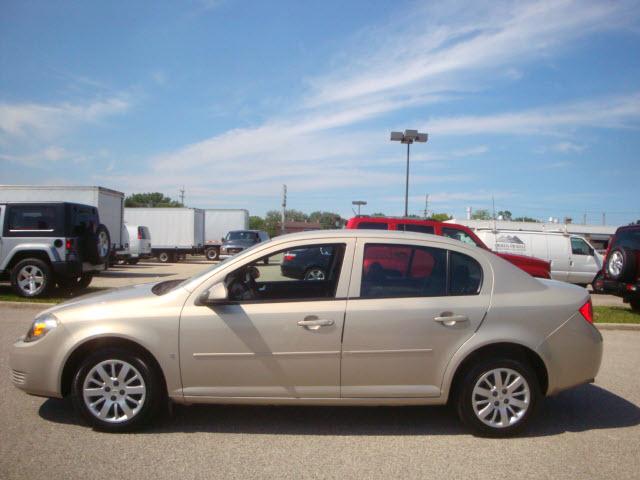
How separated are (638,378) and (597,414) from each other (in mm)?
1660

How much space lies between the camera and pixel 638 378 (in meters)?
6.20

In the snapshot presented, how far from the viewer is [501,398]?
4332mm

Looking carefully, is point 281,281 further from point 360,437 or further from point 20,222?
point 20,222

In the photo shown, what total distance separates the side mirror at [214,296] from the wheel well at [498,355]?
1.97 meters

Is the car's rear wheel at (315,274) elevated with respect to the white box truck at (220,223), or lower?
lower

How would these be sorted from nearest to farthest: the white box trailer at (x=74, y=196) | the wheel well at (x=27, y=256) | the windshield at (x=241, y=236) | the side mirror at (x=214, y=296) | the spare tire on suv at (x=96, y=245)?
the side mirror at (x=214, y=296) → the wheel well at (x=27, y=256) → the spare tire on suv at (x=96, y=245) → the white box trailer at (x=74, y=196) → the windshield at (x=241, y=236)

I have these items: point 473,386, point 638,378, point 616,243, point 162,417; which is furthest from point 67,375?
point 616,243

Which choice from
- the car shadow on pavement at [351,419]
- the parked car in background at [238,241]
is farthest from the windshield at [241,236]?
the car shadow on pavement at [351,419]

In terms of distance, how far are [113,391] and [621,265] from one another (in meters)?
9.89

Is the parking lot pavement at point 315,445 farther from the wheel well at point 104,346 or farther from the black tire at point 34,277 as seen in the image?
the black tire at point 34,277

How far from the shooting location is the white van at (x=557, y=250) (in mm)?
16641

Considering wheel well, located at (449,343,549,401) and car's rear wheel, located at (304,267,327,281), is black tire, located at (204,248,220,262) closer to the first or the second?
car's rear wheel, located at (304,267,327,281)

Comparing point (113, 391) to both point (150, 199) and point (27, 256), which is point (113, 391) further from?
point (150, 199)

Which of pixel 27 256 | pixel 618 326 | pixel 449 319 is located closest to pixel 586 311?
pixel 449 319
